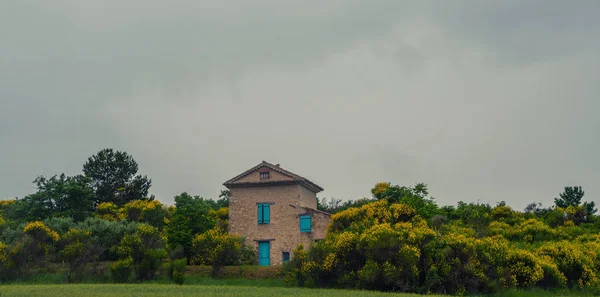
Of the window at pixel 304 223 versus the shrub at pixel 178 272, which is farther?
the window at pixel 304 223

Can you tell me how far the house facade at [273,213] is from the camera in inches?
1558

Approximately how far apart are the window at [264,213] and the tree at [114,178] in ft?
61.1

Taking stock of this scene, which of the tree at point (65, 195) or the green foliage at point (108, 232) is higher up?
the tree at point (65, 195)

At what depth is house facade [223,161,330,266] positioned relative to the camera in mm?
39562

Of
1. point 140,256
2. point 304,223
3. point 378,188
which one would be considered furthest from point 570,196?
point 140,256

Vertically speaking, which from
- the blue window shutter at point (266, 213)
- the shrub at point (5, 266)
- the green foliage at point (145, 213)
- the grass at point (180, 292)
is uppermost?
the green foliage at point (145, 213)

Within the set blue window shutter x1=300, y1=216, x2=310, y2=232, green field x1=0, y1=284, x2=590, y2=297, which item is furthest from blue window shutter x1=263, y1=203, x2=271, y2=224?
green field x1=0, y1=284, x2=590, y2=297

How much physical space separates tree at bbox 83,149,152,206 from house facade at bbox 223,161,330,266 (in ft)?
57.9

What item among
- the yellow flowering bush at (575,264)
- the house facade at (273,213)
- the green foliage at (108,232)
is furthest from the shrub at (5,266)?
the yellow flowering bush at (575,264)

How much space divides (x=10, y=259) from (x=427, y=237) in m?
21.0

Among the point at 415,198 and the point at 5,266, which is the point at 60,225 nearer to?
the point at 5,266

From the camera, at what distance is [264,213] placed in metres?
40.2

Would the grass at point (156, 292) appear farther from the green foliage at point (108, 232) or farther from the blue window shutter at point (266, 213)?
the blue window shutter at point (266, 213)

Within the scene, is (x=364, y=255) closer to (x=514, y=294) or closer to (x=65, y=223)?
(x=514, y=294)
